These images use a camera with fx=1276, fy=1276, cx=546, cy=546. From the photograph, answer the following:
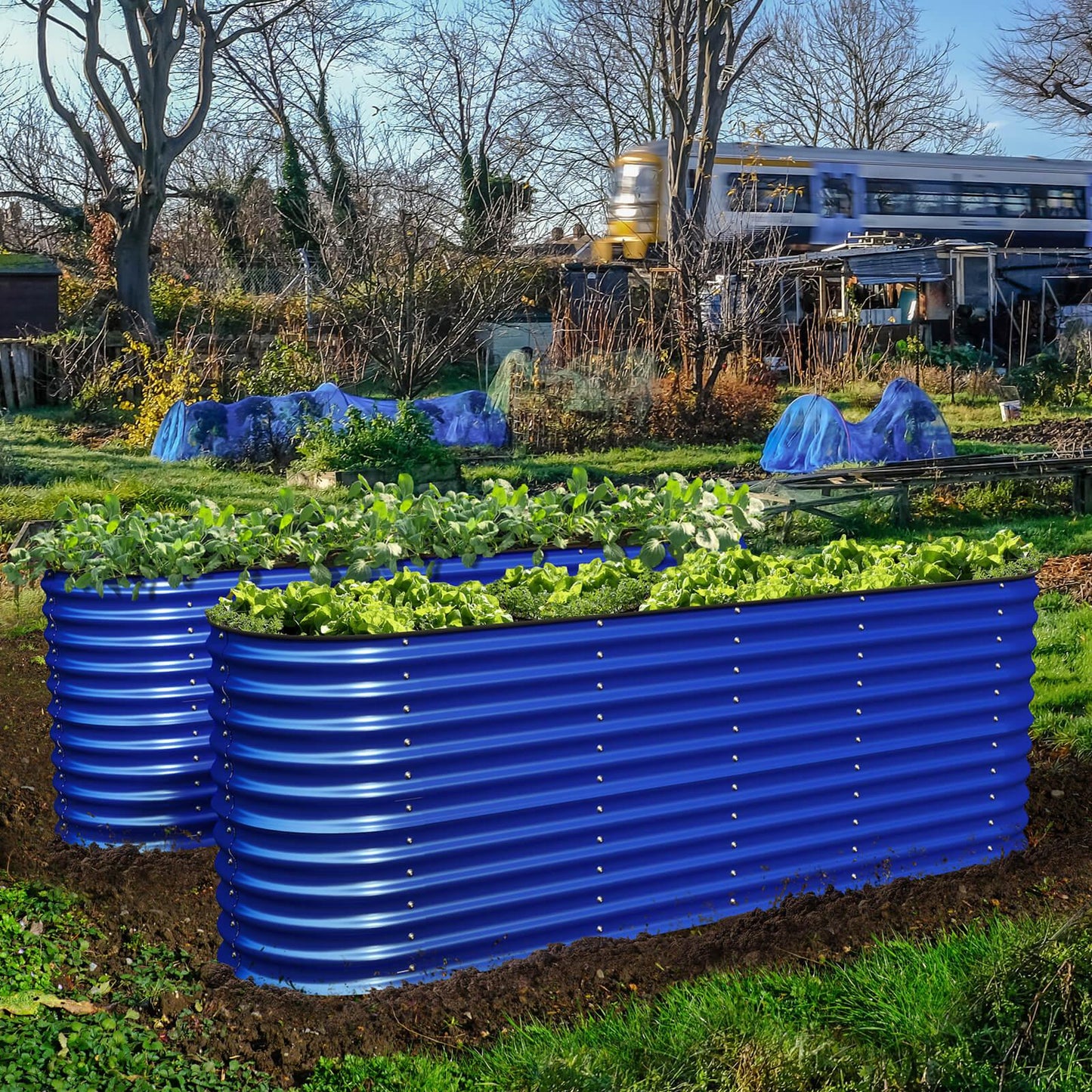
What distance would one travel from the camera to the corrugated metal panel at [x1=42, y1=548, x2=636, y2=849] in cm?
432

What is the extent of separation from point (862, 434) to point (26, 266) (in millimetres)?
15177

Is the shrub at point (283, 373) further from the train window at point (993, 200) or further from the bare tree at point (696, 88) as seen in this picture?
the train window at point (993, 200)

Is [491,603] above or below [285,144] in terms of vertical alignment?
below

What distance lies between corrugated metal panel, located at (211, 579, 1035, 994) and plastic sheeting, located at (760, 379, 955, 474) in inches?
367

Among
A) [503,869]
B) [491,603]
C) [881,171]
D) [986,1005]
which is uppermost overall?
[881,171]

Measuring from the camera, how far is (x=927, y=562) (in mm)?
4090

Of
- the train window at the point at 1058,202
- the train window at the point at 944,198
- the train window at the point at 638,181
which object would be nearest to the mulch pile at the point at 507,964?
the train window at the point at 638,181

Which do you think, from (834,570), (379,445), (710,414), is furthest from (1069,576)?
(710,414)

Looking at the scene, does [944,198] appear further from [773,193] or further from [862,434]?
[862,434]

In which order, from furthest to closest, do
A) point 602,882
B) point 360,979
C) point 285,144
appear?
point 285,144 < point 602,882 < point 360,979

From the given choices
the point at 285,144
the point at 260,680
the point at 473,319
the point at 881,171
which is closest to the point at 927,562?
the point at 260,680

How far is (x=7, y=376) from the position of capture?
1920cm

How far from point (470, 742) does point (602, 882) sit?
558 mm

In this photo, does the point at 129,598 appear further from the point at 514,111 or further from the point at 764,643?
the point at 514,111
